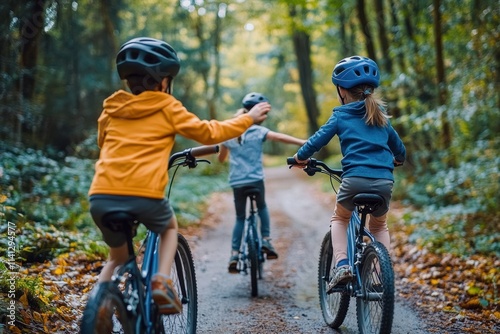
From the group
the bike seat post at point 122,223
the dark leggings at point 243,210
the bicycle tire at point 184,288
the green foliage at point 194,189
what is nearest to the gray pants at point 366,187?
the bicycle tire at point 184,288

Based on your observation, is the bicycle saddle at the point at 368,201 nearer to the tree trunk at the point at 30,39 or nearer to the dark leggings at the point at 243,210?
the dark leggings at the point at 243,210

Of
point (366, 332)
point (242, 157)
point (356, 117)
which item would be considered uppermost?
point (242, 157)

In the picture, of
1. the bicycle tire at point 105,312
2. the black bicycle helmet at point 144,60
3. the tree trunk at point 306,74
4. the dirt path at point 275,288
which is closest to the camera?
the bicycle tire at point 105,312

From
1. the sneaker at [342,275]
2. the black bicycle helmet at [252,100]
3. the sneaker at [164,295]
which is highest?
the black bicycle helmet at [252,100]

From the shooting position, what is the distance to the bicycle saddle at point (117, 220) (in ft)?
9.22

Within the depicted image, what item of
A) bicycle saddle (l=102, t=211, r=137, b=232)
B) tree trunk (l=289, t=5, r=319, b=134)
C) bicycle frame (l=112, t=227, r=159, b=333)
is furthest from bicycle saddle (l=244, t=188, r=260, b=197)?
tree trunk (l=289, t=5, r=319, b=134)

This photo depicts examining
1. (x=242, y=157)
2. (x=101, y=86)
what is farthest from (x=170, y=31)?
(x=242, y=157)

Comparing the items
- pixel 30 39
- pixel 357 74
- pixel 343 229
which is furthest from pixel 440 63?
pixel 30 39

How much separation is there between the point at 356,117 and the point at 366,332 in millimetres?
1798

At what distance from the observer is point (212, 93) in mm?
25109

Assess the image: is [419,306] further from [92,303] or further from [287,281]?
[92,303]

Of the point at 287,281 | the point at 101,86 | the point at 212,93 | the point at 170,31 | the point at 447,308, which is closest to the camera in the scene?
the point at 447,308

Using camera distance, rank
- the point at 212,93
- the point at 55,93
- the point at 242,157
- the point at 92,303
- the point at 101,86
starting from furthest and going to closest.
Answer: the point at 212,93 → the point at 101,86 → the point at 55,93 → the point at 242,157 → the point at 92,303

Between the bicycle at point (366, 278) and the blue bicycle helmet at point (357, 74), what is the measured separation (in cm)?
78
